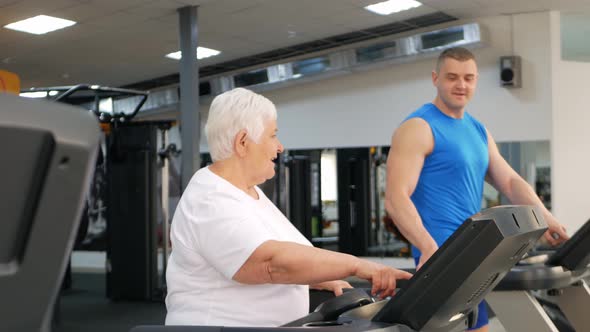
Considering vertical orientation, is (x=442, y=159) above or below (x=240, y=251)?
above

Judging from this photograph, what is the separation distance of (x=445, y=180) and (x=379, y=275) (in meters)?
1.09

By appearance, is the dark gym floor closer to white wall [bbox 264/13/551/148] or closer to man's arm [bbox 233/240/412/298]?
white wall [bbox 264/13/551/148]

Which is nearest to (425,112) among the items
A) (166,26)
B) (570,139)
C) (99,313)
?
(99,313)

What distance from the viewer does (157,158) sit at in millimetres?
7660

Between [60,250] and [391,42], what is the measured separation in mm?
8864

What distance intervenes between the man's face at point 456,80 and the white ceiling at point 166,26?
16.2 feet

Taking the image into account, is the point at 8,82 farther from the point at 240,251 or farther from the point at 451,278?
the point at 451,278

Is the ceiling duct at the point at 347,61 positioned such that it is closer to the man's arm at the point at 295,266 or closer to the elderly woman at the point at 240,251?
the elderly woman at the point at 240,251

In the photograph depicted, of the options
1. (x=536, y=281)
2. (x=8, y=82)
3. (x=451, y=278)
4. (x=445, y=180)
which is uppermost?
(x=8, y=82)

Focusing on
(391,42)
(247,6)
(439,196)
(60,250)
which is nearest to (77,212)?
(60,250)

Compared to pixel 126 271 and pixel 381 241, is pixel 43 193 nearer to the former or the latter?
pixel 126 271

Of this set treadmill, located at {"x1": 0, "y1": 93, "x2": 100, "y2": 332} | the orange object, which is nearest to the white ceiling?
the orange object

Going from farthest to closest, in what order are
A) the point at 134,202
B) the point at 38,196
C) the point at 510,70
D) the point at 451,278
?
the point at 510,70, the point at 134,202, the point at 451,278, the point at 38,196

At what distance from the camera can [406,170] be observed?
2.55 m
